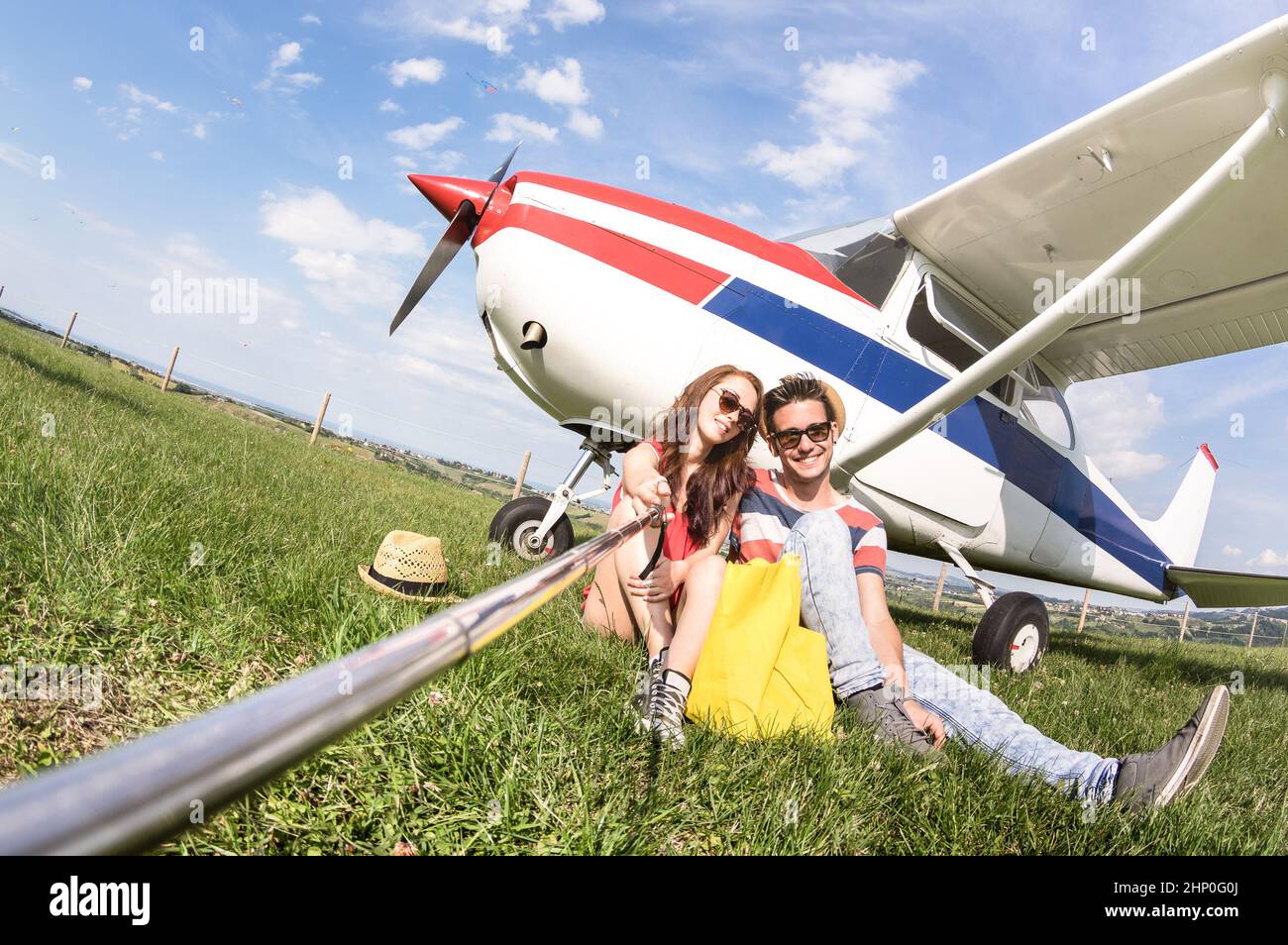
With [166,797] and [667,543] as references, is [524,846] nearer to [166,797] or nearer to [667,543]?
[166,797]

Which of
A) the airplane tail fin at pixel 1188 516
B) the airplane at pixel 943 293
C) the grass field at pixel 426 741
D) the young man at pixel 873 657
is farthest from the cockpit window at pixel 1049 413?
the young man at pixel 873 657

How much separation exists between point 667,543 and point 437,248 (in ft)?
9.83

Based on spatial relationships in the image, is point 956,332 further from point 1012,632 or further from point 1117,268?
point 1012,632

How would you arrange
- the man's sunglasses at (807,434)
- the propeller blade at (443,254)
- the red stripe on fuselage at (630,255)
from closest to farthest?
1. the man's sunglasses at (807,434)
2. the red stripe on fuselage at (630,255)
3. the propeller blade at (443,254)

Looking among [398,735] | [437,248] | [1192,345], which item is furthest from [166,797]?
[1192,345]

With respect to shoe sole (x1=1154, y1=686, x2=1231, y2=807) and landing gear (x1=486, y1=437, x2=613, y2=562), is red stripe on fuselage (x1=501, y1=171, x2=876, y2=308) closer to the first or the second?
landing gear (x1=486, y1=437, x2=613, y2=562)

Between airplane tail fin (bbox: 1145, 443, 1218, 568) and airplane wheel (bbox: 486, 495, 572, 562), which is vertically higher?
airplane tail fin (bbox: 1145, 443, 1218, 568)

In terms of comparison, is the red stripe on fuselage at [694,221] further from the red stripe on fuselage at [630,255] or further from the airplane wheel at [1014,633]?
the airplane wheel at [1014,633]

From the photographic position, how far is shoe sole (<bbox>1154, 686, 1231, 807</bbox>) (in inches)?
71.0

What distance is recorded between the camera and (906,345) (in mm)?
4355

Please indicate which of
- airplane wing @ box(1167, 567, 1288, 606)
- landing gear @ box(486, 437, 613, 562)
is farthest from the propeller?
airplane wing @ box(1167, 567, 1288, 606)

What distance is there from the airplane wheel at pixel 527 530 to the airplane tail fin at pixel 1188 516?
574cm

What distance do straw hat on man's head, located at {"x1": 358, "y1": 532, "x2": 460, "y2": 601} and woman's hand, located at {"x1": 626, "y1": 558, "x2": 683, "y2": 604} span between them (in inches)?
28.4

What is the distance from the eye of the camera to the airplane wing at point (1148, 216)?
3412 mm
